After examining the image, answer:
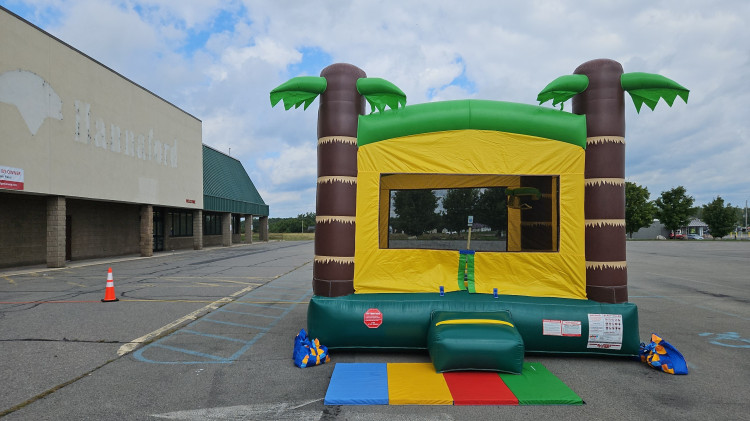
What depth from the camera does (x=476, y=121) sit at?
568 cm

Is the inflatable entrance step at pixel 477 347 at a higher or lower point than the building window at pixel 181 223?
lower

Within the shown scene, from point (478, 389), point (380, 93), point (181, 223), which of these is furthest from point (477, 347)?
point (181, 223)

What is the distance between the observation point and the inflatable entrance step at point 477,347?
14.8 feet

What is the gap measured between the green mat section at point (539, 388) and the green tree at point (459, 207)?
2.26 meters

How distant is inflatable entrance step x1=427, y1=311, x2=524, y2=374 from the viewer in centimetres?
452

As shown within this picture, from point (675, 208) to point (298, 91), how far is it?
2667 inches

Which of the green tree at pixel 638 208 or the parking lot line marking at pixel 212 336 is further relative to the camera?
the green tree at pixel 638 208

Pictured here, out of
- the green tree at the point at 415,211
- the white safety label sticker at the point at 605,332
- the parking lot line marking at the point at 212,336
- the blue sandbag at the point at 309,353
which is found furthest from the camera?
the green tree at the point at 415,211

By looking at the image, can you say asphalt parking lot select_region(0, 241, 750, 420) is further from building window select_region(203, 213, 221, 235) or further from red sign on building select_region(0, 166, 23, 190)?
building window select_region(203, 213, 221, 235)

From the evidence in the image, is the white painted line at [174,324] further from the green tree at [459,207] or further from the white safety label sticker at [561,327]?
the white safety label sticker at [561,327]

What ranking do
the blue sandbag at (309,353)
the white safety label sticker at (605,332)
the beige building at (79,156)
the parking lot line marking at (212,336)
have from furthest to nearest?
the beige building at (79,156) → the parking lot line marking at (212,336) → the white safety label sticker at (605,332) → the blue sandbag at (309,353)

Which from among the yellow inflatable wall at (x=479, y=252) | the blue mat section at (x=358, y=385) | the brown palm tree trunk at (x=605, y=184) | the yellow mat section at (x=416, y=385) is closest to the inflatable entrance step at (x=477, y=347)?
the yellow mat section at (x=416, y=385)

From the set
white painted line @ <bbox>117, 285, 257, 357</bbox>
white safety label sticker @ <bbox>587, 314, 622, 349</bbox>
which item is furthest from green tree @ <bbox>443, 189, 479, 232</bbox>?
white painted line @ <bbox>117, 285, 257, 357</bbox>

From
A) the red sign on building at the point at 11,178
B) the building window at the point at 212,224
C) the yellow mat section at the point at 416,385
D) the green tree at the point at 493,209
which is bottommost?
the yellow mat section at the point at 416,385
